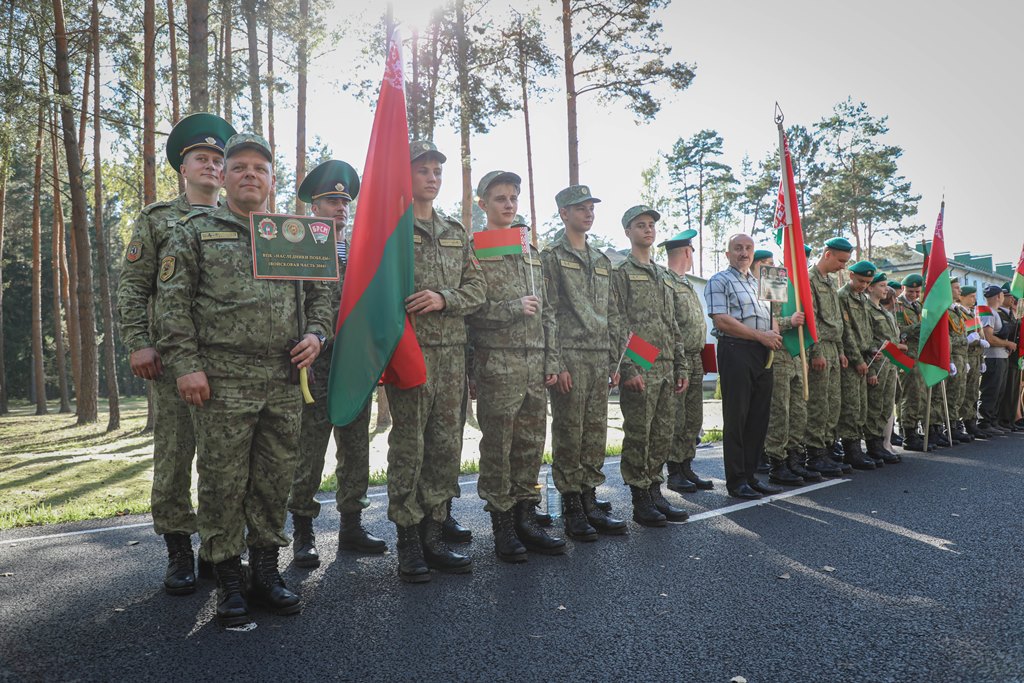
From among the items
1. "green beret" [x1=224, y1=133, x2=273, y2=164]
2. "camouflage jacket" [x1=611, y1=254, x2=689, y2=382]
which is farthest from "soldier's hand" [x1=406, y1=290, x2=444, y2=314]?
"camouflage jacket" [x1=611, y1=254, x2=689, y2=382]

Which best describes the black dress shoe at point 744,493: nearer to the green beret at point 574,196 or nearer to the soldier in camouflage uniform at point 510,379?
the soldier in camouflage uniform at point 510,379

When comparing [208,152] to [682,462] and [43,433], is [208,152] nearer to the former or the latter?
[682,462]

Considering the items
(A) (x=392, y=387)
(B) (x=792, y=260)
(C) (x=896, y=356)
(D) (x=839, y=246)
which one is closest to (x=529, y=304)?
(A) (x=392, y=387)

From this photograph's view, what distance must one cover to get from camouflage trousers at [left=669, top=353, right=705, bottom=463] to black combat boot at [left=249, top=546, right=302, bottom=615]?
3.76 metres

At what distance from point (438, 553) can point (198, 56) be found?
10593mm

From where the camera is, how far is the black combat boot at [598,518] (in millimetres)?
4559

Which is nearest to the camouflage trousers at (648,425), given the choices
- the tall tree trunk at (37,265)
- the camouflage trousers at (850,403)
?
the camouflage trousers at (850,403)

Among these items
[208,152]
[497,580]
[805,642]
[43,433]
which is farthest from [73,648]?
[43,433]

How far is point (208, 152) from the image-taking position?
368cm

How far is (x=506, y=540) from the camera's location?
13.2 feet

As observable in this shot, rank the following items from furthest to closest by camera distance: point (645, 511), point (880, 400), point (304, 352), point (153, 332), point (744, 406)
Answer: point (880, 400), point (744, 406), point (645, 511), point (153, 332), point (304, 352)

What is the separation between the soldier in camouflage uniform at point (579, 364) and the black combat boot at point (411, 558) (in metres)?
1.19

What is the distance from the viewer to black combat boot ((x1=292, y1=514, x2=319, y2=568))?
396 centimetres

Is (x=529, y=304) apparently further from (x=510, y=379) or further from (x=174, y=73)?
(x=174, y=73)
